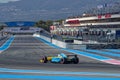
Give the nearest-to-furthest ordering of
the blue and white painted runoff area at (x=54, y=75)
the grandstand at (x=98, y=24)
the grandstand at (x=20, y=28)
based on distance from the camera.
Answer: the blue and white painted runoff area at (x=54, y=75) < the grandstand at (x=98, y=24) < the grandstand at (x=20, y=28)

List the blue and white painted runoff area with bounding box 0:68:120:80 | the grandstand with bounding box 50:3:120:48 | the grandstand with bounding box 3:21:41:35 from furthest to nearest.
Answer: the grandstand with bounding box 3:21:41:35
the grandstand with bounding box 50:3:120:48
the blue and white painted runoff area with bounding box 0:68:120:80

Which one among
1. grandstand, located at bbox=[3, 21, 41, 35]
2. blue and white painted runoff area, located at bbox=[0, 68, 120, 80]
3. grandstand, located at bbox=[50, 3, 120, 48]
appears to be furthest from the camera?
grandstand, located at bbox=[3, 21, 41, 35]

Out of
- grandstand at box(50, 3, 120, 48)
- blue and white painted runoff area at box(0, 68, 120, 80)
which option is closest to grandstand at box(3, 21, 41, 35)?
grandstand at box(50, 3, 120, 48)

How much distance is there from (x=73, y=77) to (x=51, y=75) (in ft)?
4.33

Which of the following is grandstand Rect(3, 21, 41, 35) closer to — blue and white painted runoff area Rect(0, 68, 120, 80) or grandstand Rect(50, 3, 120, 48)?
grandstand Rect(50, 3, 120, 48)

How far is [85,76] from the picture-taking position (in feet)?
61.9

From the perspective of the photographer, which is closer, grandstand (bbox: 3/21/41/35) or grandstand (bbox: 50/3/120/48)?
grandstand (bbox: 50/3/120/48)

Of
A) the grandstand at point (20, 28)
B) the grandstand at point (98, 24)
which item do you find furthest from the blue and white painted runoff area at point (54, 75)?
the grandstand at point (20, 28)

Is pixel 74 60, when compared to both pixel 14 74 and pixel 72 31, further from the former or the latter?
pixel 72 31

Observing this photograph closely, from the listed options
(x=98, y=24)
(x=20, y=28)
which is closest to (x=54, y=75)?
(x=98, y=24)

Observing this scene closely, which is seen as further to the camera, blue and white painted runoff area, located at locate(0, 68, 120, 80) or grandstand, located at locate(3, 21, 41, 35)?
grandstand, located at locate(3, 21, 41, 35)

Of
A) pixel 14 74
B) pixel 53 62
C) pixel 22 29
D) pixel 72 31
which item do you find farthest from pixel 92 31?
pixel 14 74

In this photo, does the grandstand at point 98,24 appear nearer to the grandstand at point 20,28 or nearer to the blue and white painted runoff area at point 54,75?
the grandstand at point 20,28

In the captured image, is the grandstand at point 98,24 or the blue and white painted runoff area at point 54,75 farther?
the grandstand at point 98,24
